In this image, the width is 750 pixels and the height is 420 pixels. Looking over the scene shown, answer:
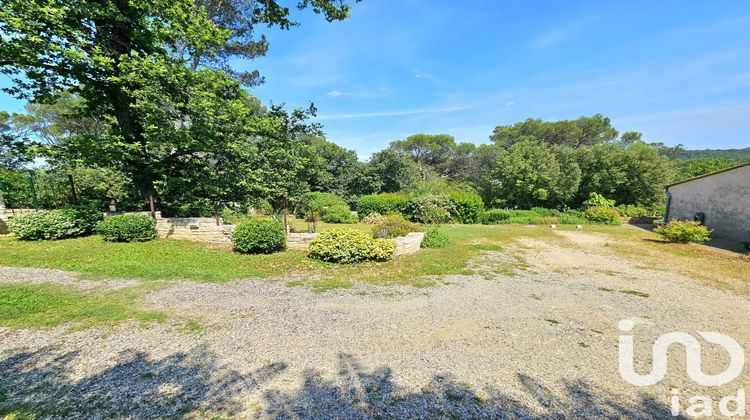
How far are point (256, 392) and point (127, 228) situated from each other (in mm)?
9158

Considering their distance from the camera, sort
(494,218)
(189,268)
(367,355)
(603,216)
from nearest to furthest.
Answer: (367,355) → (189,268) → (603,216) → (494,218)

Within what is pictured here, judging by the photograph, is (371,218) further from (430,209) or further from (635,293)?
(635,293)

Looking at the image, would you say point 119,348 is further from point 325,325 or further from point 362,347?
point 362,347

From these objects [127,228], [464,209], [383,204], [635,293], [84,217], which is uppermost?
[84,217]

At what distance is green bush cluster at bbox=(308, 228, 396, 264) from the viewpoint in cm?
759

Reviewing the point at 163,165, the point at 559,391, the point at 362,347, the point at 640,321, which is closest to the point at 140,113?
the point at 163,165

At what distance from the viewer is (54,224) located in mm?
8906

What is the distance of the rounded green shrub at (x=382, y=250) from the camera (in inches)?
306

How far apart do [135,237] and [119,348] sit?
736 cm

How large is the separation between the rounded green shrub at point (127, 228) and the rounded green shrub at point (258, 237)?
3409mm

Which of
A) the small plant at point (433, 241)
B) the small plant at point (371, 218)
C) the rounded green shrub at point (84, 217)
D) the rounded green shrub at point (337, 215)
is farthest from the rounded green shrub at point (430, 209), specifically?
the rounded green shrub at point (84, 217)

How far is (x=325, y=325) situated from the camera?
13.6 ft

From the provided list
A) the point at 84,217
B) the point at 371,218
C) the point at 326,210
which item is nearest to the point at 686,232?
the point at 371,218
